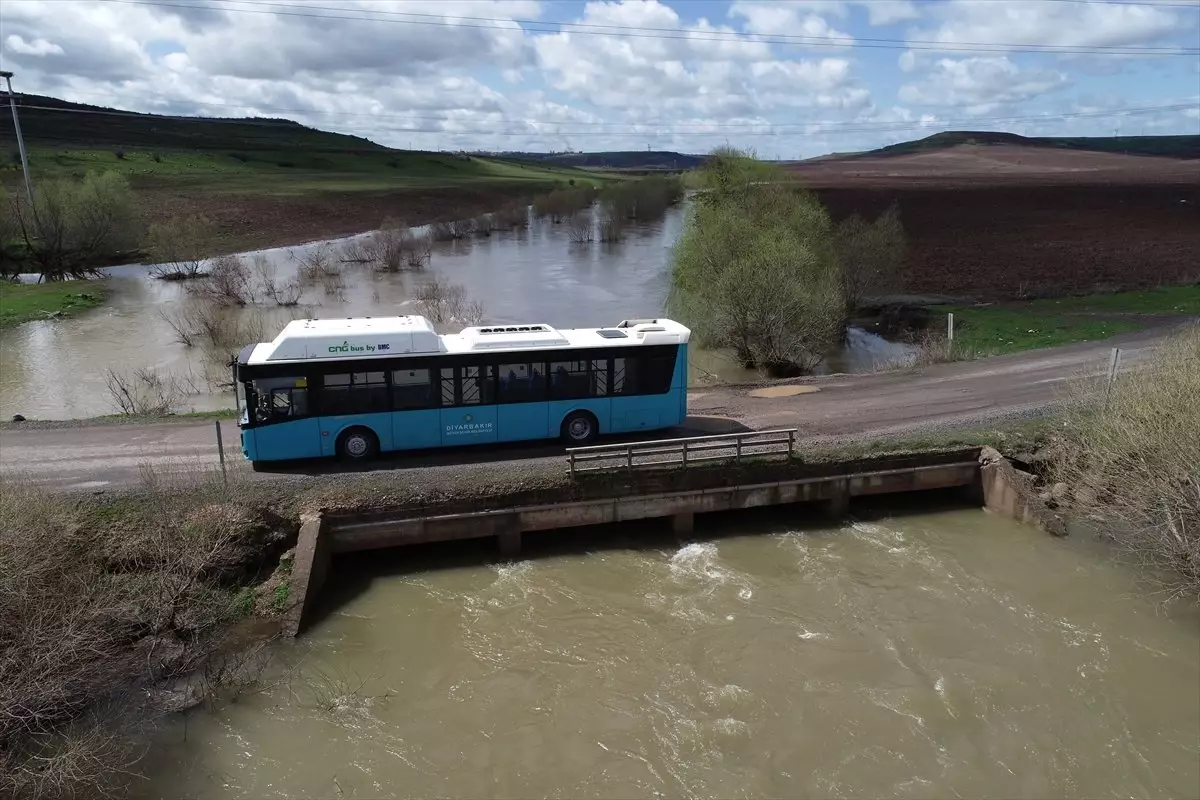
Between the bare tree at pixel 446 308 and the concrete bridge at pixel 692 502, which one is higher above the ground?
the bare tree at pixel 446 308

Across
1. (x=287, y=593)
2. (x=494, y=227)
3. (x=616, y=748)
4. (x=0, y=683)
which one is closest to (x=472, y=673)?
(x=616, y=748)

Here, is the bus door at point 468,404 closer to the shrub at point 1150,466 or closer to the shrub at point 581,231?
the shrub at point 1150,466

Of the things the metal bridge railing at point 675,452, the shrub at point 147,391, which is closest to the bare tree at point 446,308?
the shrub at point 147,391

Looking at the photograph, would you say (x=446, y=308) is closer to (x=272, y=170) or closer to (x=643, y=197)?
(x=643, y=197)

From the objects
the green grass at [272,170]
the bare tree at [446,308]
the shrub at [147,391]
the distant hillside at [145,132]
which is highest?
the distant hillside at [145,132]

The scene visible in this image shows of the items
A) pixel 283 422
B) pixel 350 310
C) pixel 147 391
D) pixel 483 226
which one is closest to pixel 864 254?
pixel 350 310

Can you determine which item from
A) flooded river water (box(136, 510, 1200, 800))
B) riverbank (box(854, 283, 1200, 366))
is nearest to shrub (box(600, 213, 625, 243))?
riverbank (box(854, 283, 1200, 366))

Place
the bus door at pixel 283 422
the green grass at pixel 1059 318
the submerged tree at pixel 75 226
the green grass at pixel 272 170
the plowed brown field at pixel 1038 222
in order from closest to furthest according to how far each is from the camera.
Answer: the bus door at pixel 283 422, the green grass at pixel 1059 318, the plowed brown field at pixel 1038 222, the submerged tree at pixel 75 226, the green grass at pixel 272 170

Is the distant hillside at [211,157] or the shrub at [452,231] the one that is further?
the distant hillside at [211,157]
